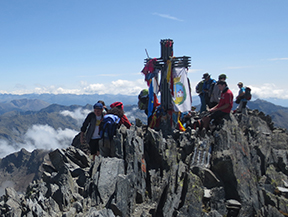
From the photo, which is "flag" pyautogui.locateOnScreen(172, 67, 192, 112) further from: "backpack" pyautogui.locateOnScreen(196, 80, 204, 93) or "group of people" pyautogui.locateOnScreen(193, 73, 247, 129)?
"backpack" pyautogui.locateOnScreen(196, 80, 204, 93)

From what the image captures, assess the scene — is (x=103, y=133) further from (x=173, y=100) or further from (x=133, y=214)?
(x=173, y=100)

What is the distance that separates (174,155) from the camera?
12.3 metres

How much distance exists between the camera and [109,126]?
476 inches

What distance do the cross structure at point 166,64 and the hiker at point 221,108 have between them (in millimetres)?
4911

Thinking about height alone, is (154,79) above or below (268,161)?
above

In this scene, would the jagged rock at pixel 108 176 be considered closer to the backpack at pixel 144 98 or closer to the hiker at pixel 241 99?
the backpack at pixel 144 98

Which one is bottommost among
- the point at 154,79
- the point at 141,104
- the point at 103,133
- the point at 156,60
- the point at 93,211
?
the point at 93,211

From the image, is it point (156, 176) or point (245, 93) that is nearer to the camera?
point (156, 176)

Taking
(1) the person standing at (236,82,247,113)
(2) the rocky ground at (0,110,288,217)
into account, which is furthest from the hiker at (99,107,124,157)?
(1) the person standing at (236,82,247,113)

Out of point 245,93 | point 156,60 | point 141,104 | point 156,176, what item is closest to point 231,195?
point 156,176

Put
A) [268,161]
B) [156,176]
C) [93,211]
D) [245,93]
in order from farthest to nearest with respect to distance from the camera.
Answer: [245,93] < [268,161] < [156,176] < [93,211]

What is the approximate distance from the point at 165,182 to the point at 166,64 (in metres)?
12.4

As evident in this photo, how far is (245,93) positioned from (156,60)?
33.6 ft

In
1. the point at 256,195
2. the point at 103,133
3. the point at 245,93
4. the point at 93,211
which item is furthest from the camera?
the point at 245,93
